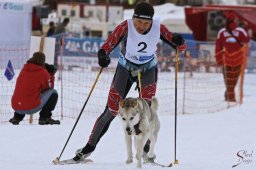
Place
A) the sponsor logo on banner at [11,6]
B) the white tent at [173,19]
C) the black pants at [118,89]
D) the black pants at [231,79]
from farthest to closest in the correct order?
the white tent at [173,19]
the sponsor logo on banner at [11,6]
the black pants at [231,79]
the black pants at [118,89]

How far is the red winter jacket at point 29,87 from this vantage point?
919 centimetres

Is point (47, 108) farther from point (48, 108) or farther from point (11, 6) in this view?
point (11, 6)

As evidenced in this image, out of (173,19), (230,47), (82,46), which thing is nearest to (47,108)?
(230,47)

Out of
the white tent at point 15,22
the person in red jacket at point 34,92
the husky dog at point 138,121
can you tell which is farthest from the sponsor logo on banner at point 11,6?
the husky dog at point 138,121

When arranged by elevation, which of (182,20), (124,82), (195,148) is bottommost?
(182,20)

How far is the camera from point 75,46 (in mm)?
20656

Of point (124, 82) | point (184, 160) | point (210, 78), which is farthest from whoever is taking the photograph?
point (210, 78)

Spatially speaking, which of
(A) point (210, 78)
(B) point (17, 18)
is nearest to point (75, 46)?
(B) point (17, 18)

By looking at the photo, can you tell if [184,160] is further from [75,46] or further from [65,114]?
[75,46]

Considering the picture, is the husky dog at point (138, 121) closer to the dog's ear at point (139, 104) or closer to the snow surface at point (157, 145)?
the dog's ear at point (139, 104)

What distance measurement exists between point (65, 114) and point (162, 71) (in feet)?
26.2

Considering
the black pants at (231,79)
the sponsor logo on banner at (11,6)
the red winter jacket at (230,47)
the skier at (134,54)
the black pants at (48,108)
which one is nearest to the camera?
the skier at (134,54)

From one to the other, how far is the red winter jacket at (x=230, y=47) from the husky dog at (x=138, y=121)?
837 centimetres

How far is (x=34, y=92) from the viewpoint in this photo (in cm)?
922
